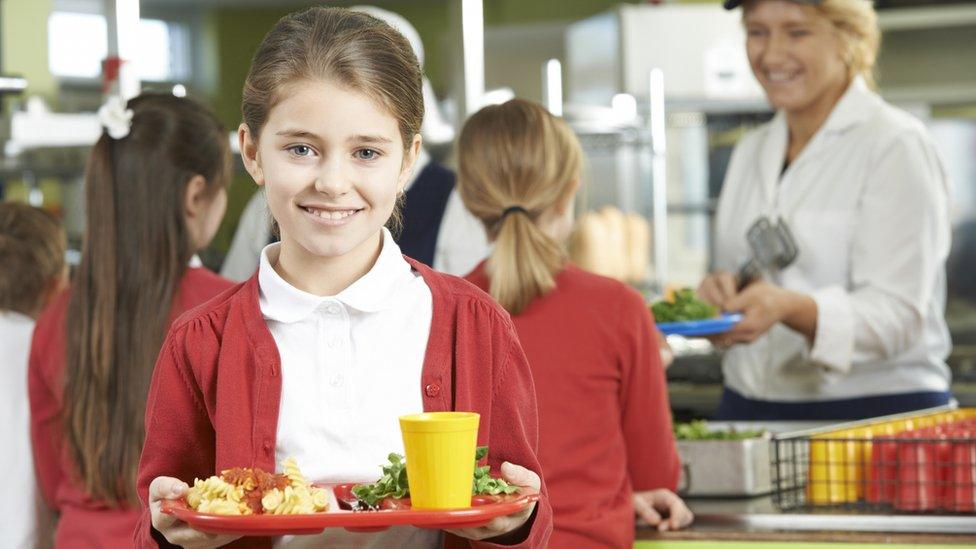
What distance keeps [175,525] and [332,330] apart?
0.29 metres

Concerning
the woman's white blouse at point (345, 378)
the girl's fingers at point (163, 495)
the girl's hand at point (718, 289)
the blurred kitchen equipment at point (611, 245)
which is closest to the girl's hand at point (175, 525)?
the girl's fingers at point (163, 495)

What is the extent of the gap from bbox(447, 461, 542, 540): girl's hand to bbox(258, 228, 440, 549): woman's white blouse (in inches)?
5.5

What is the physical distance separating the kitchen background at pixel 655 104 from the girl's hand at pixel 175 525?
2.08m

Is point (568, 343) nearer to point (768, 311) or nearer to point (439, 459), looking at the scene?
point (768, 311)

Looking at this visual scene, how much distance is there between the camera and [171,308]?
2.48m

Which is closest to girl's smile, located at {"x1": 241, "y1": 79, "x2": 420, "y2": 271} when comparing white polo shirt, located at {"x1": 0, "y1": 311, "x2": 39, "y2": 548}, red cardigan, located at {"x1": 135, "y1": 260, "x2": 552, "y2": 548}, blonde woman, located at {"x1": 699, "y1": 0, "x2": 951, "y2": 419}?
red cardigan, located at {"x1": 135, "y1": 260, "x2": 552, "y2": 548}

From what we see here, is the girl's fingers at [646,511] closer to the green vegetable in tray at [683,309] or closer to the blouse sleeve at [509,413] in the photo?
the green vegetable in tray at [683,309]

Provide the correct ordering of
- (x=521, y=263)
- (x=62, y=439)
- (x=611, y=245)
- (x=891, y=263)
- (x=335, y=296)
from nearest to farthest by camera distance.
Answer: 1. (x=335, y=296)
2. (x=521, y=263)
3. (x=62, y=439)
4. (x=891, y=263)
5. (x=611, y=245)

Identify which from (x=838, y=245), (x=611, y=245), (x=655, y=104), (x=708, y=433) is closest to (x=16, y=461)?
(x=708, y=433)

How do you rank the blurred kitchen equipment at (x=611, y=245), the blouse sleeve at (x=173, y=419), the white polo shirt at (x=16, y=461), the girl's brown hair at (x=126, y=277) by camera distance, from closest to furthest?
the blouse sleeve at (x=173, y=419)
the girl's brown hair at (x=126, y=277)
the white polo shirt at (x=16, y=461)
the blurred kitchen equipment at (x=611, y=245)

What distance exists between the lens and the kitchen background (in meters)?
4.14

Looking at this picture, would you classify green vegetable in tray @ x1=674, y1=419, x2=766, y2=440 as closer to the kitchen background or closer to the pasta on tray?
the pasta on tray

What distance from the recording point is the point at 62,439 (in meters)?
2.59

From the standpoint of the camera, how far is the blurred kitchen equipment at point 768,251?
3.19 meters
